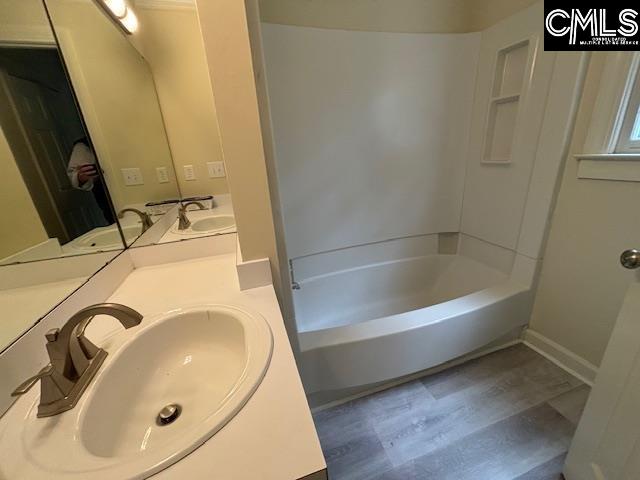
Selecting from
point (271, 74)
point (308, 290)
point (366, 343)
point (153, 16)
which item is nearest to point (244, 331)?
point (366, 343)

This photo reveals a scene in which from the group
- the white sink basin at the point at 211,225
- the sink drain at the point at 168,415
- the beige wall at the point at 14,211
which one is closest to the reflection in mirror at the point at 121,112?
the white sink basin at the point at 211,225

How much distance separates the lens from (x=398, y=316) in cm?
124

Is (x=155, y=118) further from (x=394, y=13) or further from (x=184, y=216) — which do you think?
(x=394, y=13)

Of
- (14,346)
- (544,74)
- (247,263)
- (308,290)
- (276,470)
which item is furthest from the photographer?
(308,290)

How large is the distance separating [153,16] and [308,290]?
1.57m

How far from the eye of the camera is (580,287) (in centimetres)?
128

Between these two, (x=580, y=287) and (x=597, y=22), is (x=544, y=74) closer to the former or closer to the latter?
(x=597, y=22)

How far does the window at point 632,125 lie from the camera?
40.9 inches

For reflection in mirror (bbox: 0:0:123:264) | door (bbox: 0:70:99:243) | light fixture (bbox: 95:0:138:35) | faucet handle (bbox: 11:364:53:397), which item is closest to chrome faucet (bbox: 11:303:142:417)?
faucet handle (bbox: 11:364:53:397)

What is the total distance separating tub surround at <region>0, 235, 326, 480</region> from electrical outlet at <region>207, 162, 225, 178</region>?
33 centimetres

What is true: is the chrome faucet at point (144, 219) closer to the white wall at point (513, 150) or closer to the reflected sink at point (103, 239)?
the reflected sink at point (103, 239)

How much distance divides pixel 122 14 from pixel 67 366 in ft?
4.46

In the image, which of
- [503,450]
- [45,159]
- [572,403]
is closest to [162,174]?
[45,159]

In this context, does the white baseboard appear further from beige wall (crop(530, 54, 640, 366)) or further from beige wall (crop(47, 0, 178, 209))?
beige wall (crop(47, 0, 178, 209))
